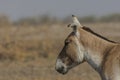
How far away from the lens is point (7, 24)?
29.0m

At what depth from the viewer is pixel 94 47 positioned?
12.7 metres

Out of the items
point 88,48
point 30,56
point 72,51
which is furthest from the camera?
point 30,56

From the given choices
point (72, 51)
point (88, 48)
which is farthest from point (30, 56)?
point (88, 48)

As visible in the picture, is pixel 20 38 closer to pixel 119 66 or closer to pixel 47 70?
pixel 47 70

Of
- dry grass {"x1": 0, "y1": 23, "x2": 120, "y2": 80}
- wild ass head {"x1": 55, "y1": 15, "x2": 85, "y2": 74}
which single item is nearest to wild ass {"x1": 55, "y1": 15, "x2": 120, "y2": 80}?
wild ass head {"x1": 55, "y1": 15, "x2": 85, "y2": 74}

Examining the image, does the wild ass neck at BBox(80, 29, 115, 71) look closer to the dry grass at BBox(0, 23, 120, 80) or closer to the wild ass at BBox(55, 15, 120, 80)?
the wild ass at BBox(55, 15, 120, 80)

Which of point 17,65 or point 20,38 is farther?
point 20,38

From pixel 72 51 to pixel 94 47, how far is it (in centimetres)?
45

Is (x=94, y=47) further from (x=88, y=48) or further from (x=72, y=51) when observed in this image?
(x=72, y=51)

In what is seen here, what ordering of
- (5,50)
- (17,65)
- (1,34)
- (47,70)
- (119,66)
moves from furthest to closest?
(1,34)
(5,50)
(17,65)
(47,70)
(119,66)

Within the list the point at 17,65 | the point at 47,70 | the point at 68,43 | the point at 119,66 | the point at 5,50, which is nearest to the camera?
the point at 119,66

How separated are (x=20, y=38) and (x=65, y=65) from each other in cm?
1683

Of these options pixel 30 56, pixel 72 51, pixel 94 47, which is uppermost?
pixel 94 47

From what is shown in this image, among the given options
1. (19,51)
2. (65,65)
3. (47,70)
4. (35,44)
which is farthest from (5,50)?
(65,65)
